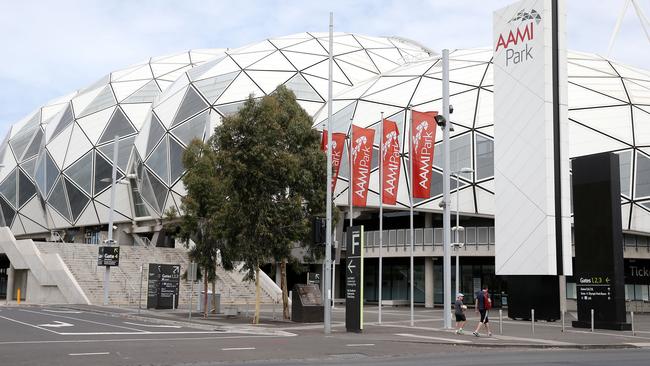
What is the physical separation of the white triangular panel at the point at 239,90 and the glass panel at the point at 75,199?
15942 mm

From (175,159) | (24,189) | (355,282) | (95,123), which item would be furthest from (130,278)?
(24,189)

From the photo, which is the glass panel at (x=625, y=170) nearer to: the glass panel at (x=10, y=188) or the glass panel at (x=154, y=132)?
the glass panel at (x=154, y=132)

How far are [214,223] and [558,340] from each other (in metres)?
13.9

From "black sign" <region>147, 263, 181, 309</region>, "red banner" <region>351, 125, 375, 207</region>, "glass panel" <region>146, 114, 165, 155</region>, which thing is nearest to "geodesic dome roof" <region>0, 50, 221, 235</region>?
"glass panel" <region>146, 114, 165, 155</region>

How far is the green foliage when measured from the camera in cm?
2648

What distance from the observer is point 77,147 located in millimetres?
63906

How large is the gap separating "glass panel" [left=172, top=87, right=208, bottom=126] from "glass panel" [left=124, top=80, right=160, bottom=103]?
411 inches

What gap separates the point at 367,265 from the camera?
2028 inches

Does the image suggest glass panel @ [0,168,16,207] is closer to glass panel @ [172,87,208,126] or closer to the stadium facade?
the stadium facade

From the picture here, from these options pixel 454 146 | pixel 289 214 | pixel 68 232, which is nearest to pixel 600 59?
pixel 454 146

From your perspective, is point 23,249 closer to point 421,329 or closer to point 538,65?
point 421,329

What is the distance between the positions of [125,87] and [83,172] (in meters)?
12.5

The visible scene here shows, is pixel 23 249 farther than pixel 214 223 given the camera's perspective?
Yes

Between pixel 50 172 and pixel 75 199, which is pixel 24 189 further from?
pixel 75 199
